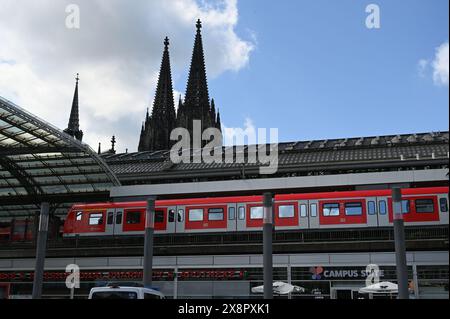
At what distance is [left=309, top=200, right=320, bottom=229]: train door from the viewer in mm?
32438

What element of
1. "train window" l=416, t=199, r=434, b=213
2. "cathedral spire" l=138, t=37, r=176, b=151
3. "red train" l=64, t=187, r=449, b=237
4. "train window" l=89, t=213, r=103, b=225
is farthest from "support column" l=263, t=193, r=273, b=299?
"cathedral spire" l=138, t=37, r=176, b=151

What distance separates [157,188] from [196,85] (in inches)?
3095

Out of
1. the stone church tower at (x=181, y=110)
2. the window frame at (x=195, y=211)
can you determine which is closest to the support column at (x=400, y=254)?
the window frame at (x=195, y=211)

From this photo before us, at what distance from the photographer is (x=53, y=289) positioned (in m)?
34.8

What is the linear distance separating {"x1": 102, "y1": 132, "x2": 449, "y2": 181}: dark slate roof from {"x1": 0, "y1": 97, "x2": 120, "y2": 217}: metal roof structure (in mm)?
8838

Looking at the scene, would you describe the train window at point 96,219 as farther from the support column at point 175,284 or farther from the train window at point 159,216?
the support column at point 175,284

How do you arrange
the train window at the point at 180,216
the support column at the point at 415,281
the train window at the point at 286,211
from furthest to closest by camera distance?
the train window at the point at 180,216 < the train window at the point at 286,211 < the support column at the point at 415,281

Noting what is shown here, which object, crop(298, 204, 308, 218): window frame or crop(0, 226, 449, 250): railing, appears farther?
crop(298, 204, 308, 218): window frame

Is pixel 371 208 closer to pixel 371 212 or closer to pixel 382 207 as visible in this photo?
pixel 371 212

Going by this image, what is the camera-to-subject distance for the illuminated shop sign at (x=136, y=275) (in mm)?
31688

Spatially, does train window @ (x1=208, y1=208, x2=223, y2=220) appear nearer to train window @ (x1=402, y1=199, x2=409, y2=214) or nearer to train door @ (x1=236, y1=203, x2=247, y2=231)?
train door @ (x1=236, y1=203, x2=247, y2=231)

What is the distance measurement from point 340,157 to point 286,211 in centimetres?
1559

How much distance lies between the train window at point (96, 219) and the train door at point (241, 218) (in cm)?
920
